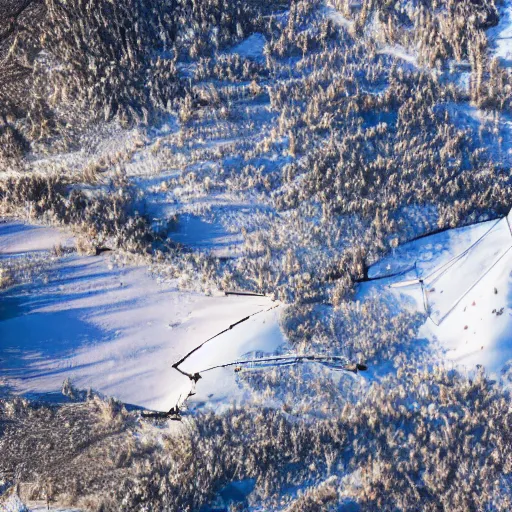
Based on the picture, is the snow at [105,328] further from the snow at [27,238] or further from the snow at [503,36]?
the snow at [503,36]

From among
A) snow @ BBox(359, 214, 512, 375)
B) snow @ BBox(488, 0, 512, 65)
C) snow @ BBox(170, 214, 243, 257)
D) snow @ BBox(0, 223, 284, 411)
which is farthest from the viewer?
snow @ BBox(488, 0, 512, 65)

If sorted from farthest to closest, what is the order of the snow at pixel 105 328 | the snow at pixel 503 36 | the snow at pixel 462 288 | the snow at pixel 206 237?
the snow at pixel 503 36, the snow at pixel 206 237, the snow at pixel 105 328, the snow at pixel 462 288

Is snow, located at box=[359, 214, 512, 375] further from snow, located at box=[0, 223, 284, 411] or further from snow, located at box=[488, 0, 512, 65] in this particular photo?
snow, located at box=[488, 0, 512, 65]

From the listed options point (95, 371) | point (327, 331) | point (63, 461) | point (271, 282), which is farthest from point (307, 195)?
point (63, 461)

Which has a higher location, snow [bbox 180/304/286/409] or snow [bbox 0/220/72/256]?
snow [bbox 0/220/72/256]

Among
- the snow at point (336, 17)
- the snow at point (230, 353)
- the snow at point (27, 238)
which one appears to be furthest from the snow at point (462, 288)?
the snow at point (27, 238)

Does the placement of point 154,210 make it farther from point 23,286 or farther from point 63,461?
point 63,461

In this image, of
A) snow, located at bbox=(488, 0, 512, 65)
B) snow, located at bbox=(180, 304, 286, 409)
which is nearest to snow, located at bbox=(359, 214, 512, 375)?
snow, located at bbox=(180, 304, 286, 409)

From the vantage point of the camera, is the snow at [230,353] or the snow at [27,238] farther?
the snow at [27,238]
